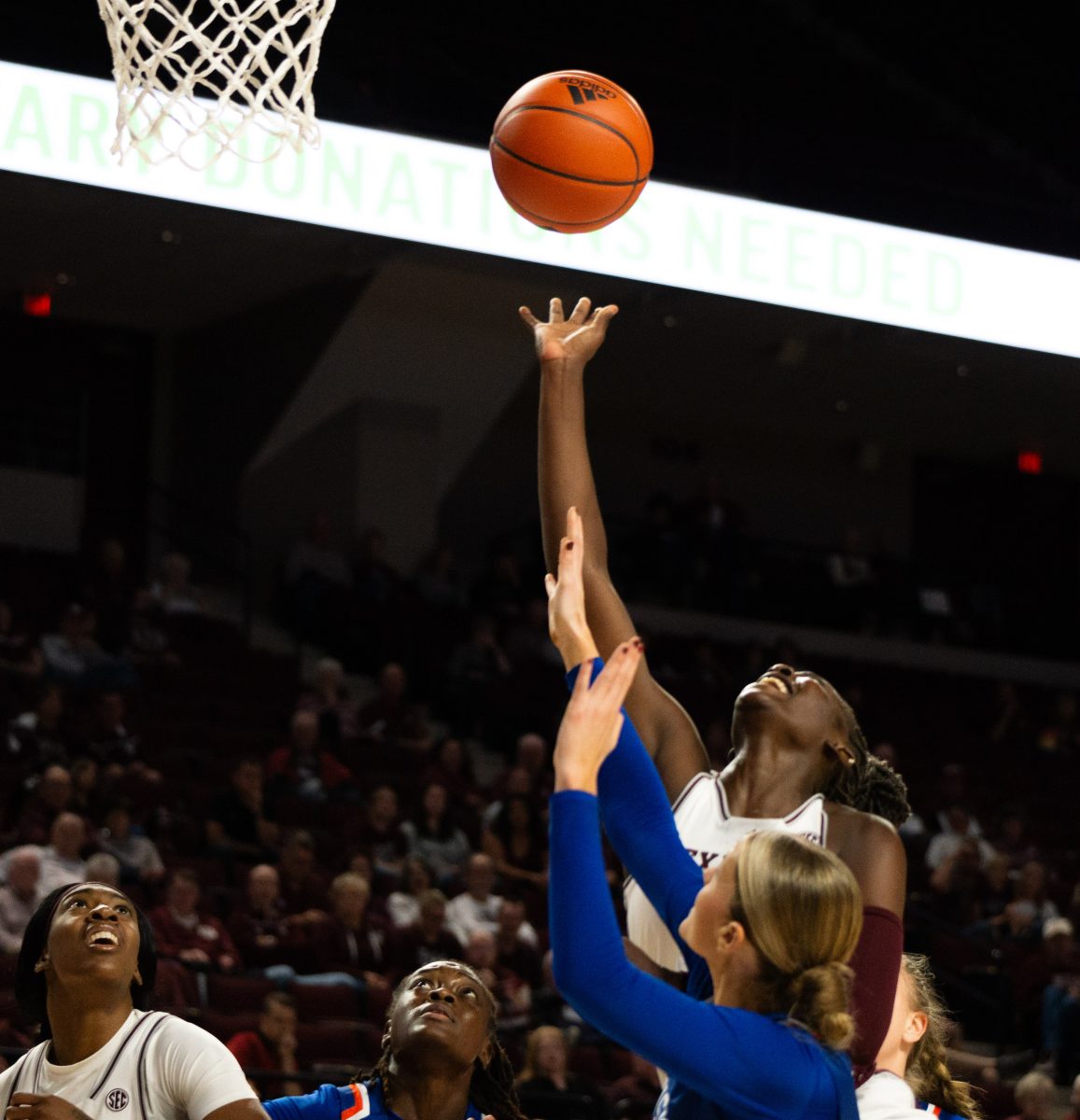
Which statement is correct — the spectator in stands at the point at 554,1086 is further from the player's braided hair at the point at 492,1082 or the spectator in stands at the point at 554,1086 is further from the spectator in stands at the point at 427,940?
the player's braided hair at the point at 492,1082

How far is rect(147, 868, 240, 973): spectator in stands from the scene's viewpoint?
7723 mm

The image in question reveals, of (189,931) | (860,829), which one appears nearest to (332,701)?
(189,931)

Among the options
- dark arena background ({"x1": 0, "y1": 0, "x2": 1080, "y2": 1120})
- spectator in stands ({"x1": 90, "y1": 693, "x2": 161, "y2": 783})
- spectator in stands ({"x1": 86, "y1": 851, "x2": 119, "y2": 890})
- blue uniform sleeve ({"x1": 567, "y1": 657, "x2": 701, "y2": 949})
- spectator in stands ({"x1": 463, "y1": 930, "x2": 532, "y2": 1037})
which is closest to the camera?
blue uniform sleeve ({"x1": 567, "y1": 657, "x2": 701, "y2": 949})

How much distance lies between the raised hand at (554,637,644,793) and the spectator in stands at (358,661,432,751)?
29.6 ft

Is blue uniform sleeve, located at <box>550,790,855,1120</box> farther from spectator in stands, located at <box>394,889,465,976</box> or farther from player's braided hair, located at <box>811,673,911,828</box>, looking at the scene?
spectator in stands, located at <box>394,889,465,976</box>

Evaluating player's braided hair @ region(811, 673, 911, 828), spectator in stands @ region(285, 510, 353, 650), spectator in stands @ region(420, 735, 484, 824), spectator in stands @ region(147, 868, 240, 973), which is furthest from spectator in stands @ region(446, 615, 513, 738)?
player's braided hair @ region(811, 673, 911, 828)

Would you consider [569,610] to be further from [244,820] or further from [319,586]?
[319,586]

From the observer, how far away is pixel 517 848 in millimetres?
9727

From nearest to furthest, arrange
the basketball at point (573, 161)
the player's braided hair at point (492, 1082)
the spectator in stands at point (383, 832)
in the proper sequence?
the player's braided hair at point (492, 1082) < the basketball at point (573, 161) < the spectator in stands at point (383, 832)

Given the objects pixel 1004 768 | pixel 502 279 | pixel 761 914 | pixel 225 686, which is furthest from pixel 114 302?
pixel 761 914

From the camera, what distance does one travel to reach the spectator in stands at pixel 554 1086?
6828mm

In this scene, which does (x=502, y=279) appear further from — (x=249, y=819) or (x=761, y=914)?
(x=761, y=914)

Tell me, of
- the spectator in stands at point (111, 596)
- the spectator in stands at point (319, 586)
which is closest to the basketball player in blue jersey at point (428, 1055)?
the spectator in stands at point (111, 596)

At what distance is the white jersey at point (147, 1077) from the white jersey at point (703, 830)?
59cm
